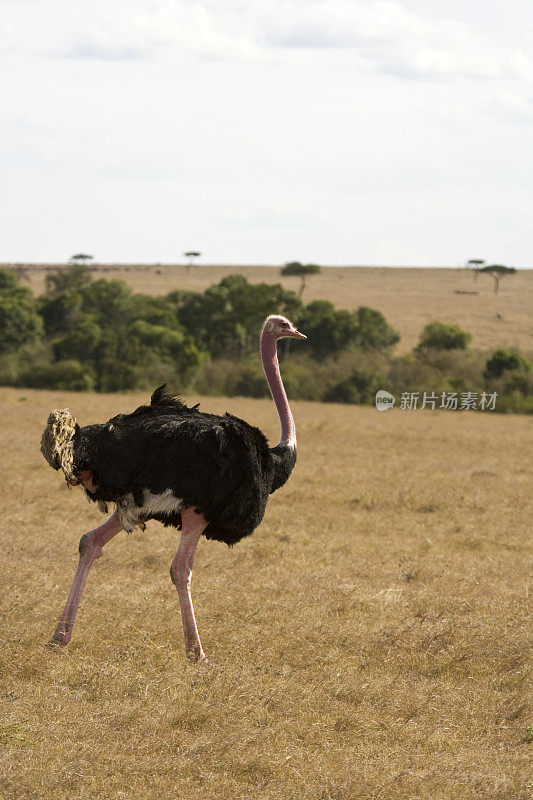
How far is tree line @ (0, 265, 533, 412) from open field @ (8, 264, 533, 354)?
44.3 feet

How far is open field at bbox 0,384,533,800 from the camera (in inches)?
176

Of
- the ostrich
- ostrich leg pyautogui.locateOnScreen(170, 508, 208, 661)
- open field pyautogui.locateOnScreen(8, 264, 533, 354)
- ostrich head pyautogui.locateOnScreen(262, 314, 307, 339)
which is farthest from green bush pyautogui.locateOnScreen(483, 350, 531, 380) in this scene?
ostrich leg pyautogui.locateOnScreen(170, 508, 208, 661)

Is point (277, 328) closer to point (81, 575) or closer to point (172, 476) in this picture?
point (172, 476)

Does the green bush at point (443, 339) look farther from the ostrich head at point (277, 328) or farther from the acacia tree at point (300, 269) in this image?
the ostrich head at point (277, 328)

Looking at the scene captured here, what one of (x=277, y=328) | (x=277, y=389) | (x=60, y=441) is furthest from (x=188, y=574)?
(x=277, y=328)

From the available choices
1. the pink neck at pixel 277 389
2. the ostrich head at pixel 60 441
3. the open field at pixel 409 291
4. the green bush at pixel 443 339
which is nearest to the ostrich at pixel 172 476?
the ostrich head at pixel 60 441

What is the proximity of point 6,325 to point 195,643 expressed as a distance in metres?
35.1

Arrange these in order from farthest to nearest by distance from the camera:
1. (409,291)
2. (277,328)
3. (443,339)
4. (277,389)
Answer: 1. (409,291)
2. (443,339)
3. (277,328)
4. (277,389)

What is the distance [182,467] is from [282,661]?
1.34 metres

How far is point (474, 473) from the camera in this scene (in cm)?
1482

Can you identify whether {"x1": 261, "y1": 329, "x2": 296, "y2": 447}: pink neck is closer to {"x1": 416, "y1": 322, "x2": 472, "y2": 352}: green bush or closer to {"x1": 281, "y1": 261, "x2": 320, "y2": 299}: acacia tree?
{"x1": 416, "y1": 322, "x2": 472, "y2": 352}: green bush

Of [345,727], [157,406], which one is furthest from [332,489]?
[345,727]

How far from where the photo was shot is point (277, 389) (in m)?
6.75

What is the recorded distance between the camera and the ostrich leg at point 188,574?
602 cm
